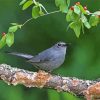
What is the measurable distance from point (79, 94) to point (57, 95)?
184 centimetres

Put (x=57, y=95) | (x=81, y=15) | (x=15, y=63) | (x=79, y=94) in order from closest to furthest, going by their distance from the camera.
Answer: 1. (x=81, y=15)
2. (x=79, y=94)
3. (x=57, y=95)
4. (x=15, y=63)

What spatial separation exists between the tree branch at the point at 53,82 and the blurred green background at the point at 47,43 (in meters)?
1.80

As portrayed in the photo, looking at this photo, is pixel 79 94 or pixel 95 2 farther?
pixel 95 2

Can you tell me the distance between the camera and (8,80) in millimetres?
4270

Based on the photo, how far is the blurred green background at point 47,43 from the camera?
6.22m

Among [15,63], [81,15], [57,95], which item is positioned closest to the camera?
[81,15]

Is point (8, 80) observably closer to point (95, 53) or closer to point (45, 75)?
point (45, 75)

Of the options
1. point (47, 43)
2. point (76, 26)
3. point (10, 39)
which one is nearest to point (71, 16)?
point (76, 26)

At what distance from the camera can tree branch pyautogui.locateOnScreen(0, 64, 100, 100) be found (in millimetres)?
4193

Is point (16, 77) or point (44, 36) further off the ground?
point (44, 36)

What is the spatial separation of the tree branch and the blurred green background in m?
1.80

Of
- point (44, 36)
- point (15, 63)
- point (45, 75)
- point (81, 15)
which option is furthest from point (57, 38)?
point (81, 15)

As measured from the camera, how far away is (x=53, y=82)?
4.25 meters

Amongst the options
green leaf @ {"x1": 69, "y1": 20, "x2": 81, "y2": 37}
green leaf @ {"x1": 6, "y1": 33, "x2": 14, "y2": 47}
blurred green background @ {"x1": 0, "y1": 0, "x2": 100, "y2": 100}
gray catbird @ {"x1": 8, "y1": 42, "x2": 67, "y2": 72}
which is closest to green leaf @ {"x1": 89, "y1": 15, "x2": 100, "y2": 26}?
green leaf @ {"x1": 69, "y1": 20, "x2": 81, "y2": 37}
